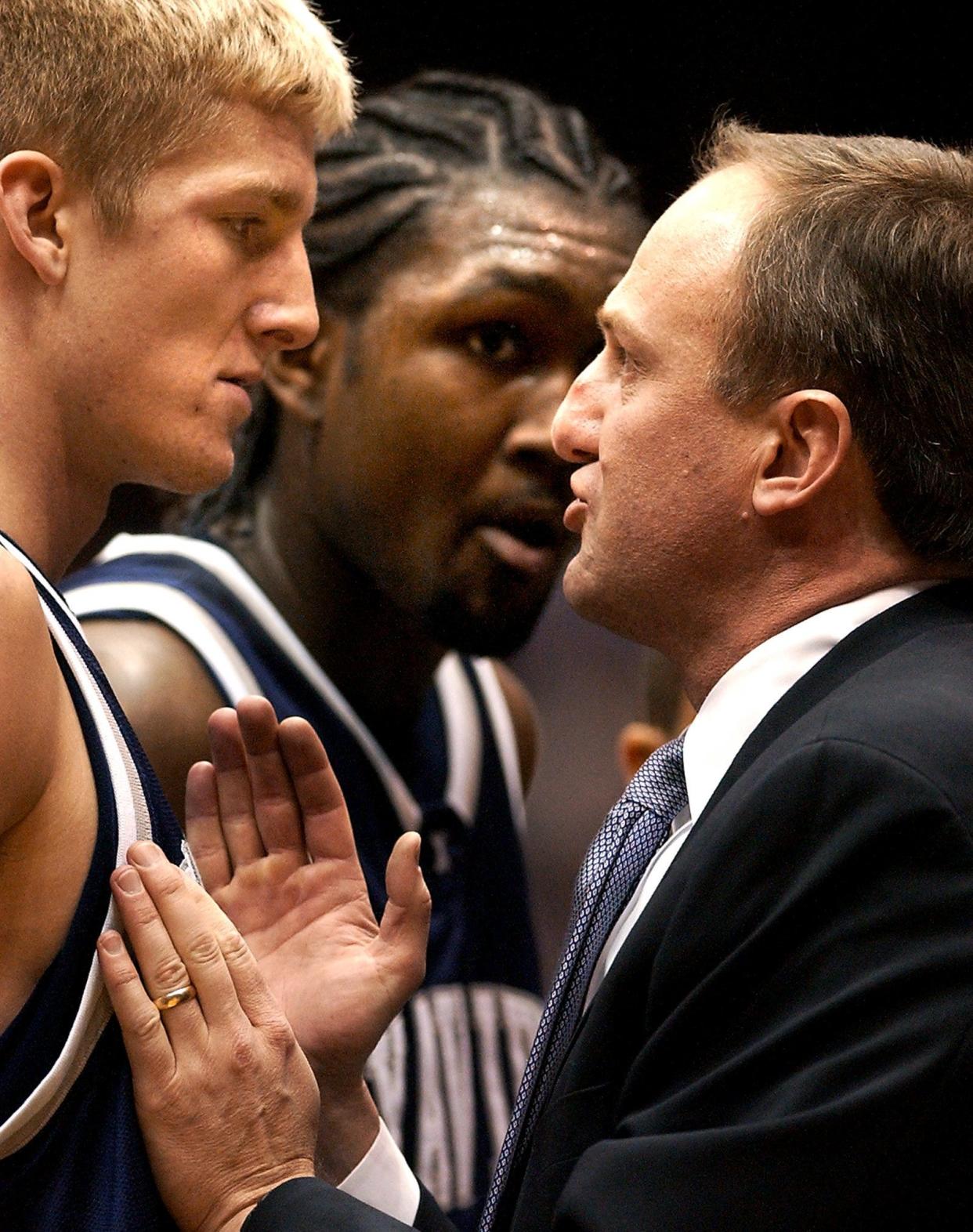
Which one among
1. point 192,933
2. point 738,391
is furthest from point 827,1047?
point 738,391

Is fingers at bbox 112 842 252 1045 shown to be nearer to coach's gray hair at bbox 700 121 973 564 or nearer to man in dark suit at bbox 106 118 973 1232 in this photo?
man in dark suit at bbox 106 118 973 1232

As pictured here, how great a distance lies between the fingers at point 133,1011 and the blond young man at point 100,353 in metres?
0.02

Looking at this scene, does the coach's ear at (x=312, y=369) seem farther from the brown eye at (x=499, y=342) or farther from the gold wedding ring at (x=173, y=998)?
the gold wedding ring at (x=173, y=998)

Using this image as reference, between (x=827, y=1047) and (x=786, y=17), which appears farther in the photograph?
(x=786, y=17)

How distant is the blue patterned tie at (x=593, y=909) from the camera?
4.84 feet

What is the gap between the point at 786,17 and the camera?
2725 mm

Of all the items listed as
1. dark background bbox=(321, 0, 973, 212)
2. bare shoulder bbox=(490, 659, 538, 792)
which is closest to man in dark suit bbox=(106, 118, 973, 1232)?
dark background bbox=(321, 0, 973, 212)

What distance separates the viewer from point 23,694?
1.19 meters

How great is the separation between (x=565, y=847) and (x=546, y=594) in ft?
4.92

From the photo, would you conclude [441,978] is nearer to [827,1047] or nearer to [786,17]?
[827,1047]

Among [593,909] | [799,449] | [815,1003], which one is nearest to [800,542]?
[799,449]

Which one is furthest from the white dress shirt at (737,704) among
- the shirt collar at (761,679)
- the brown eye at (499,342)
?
Answer: the brown eye at (499,342)

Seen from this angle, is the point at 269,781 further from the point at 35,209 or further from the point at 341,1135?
the point at 35,209

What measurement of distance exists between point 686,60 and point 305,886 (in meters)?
1.71
